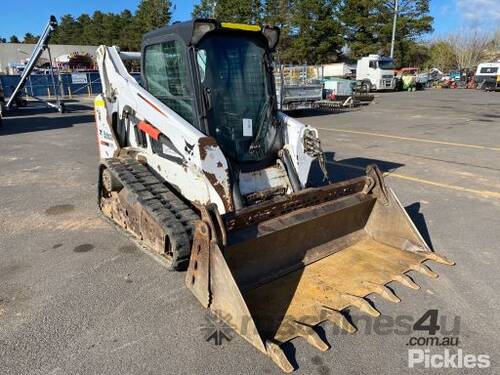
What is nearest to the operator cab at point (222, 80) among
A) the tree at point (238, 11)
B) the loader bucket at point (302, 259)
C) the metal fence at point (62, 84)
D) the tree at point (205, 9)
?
the loader bucket at point (302, 259)

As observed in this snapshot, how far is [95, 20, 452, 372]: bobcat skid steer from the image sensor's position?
135 inches

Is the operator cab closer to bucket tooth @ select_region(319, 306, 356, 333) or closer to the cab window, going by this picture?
the cab window

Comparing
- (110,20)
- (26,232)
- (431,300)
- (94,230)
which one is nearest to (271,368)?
(431,300)

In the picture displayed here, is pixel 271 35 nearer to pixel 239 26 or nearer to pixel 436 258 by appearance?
pixel 239 26

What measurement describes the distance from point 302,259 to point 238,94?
1.96m

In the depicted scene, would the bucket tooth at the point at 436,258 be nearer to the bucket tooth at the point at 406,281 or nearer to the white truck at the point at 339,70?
the bucket tooth at the point at 406,281

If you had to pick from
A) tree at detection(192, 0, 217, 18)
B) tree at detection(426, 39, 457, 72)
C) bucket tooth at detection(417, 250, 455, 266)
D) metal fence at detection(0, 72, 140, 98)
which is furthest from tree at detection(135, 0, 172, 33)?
bucket tooth at detection(417, 250, 455, 266)

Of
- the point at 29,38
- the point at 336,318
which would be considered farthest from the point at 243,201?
the point at 29,38

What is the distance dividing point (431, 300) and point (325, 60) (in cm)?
4766

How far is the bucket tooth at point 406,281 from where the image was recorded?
12.7 ft

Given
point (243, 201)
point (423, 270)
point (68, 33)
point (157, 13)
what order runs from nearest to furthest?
point (423, 270) → point (243, 201) → point (157, 13) → point (68, 33)

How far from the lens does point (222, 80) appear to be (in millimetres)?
4477

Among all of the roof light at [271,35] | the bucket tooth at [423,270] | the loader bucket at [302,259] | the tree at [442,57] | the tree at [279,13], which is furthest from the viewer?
the tree at [442,57]

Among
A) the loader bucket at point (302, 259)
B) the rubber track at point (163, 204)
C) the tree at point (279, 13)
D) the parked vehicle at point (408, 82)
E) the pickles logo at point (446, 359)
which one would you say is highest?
the tree at point (279, 13)
